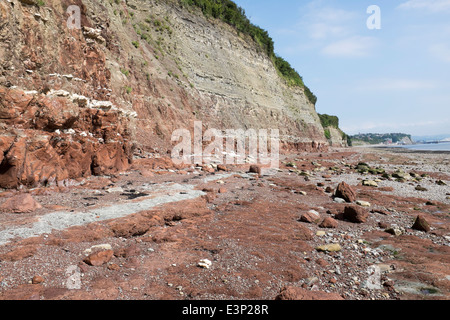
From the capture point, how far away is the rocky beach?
4281 millimetres

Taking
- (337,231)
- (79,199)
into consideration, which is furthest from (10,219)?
(337,231)

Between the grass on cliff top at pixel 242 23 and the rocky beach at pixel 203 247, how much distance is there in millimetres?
32493

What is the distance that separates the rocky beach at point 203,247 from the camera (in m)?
4.28

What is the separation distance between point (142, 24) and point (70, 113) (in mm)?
20210

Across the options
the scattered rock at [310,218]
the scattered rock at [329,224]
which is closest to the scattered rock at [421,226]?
the scattered rock at [329,224]

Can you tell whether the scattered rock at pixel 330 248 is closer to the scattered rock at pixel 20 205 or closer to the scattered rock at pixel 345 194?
the scattered rock at pixel 345 194

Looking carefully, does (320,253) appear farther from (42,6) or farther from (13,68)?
(42,6)

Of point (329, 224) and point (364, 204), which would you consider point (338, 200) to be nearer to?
point (364, 204)

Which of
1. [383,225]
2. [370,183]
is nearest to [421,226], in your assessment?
[383,225]

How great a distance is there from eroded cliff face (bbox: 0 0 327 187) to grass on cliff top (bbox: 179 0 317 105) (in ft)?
6.22

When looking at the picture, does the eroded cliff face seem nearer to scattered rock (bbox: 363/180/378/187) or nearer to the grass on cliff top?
the grass on cliff top

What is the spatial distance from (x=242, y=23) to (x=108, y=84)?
36371mm

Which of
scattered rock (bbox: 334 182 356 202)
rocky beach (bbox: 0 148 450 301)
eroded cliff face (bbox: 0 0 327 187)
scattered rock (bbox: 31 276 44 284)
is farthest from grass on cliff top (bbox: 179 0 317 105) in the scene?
scattered rock (bbox: 31 276 44 284)
